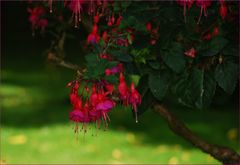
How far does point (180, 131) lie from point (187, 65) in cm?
96

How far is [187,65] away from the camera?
3.21 meters

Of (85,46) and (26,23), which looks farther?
(26,23)

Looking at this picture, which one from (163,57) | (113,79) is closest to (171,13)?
(163,57)

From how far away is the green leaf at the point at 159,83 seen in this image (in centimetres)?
310

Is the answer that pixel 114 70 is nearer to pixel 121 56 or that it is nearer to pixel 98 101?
pixel 121 56

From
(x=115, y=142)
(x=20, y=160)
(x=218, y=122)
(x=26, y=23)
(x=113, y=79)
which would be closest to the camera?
(x=113, y=79)

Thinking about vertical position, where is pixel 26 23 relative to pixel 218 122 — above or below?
above

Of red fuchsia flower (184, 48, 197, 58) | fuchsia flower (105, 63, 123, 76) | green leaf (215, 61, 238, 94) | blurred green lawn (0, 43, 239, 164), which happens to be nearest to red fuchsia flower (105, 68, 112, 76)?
fuchsia flower (105, 63, 123, 76)

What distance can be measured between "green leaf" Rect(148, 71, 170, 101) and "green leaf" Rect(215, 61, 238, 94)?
0.85ft

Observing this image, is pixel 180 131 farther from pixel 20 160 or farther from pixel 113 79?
pixel 20 160

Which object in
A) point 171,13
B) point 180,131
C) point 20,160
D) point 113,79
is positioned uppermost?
point 171,13

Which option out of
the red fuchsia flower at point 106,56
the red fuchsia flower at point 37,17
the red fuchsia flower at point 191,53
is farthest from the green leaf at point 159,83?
the red fuchsia flower at point 37,17

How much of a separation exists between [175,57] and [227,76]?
277mm

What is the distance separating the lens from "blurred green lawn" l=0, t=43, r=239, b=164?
25.2 feet
